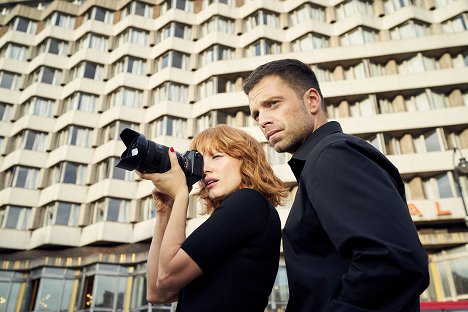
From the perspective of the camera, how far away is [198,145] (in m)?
2.51

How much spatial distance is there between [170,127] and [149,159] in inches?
792

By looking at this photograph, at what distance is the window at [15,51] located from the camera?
88.5 ft

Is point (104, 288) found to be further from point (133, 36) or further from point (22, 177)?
point (133, 36)

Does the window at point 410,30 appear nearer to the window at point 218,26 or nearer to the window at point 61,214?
the window at point 218,26

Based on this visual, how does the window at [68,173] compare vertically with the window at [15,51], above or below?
below

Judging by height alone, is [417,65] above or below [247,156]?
above

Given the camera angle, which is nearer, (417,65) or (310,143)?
(310,143)

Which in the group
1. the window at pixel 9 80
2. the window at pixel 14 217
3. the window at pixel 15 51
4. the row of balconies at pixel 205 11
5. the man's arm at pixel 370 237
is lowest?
the man's arm at pixel 370 237

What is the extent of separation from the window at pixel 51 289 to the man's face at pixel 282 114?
21573 millimetres

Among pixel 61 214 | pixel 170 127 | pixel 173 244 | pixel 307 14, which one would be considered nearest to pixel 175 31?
pixel 170 127

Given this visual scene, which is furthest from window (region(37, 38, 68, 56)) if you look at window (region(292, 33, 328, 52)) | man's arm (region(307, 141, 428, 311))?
man's arm (region(307, 141, 428, 311))

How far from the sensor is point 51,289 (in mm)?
19953

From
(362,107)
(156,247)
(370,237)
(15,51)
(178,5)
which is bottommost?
(370,237)

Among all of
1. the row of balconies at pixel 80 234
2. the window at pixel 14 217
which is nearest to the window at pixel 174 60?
the row of balconies at pixel 80 234
